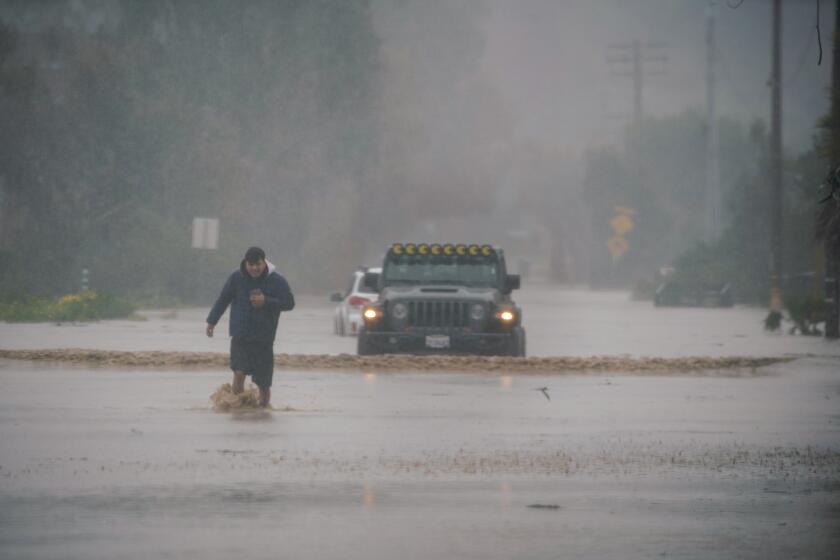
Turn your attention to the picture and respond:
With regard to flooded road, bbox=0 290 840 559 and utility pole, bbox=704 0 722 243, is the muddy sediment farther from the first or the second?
utility pole, bbox=704 0 722 243

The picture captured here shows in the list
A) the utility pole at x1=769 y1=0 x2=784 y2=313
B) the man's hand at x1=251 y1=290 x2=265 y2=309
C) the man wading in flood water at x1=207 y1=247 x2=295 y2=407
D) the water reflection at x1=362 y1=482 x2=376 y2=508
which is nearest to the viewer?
the water reflection at x1=362 y1=482 x2=376 y2=508

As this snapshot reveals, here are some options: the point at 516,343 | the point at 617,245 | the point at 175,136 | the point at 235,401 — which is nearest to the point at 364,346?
the point at 516,343

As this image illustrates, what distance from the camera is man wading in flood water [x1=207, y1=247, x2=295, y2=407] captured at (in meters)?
18.8

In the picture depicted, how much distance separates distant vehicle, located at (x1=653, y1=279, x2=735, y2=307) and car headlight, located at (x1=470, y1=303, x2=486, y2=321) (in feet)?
166

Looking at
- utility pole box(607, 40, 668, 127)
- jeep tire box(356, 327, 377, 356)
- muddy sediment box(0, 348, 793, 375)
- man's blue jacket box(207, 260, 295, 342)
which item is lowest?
muddy sediment box(0, 348, 793, 375)

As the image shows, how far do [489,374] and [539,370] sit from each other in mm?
1013

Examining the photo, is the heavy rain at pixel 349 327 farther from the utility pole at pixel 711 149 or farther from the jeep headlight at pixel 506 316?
the utility pole at pixel 711 149

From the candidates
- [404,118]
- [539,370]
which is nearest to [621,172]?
[404,118]

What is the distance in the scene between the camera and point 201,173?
72.7 meters

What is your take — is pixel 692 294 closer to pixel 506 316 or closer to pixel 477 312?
pixel 506 316

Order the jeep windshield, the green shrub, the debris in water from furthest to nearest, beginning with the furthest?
the green shrub, the jeep windshield, the debris in water

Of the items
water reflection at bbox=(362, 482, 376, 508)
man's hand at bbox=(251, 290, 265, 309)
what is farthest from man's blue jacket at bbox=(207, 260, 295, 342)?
water reflection at bbox=(362, 482, 376, 508)

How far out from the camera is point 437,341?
27.7m

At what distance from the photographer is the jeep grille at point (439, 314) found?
27.7 m
